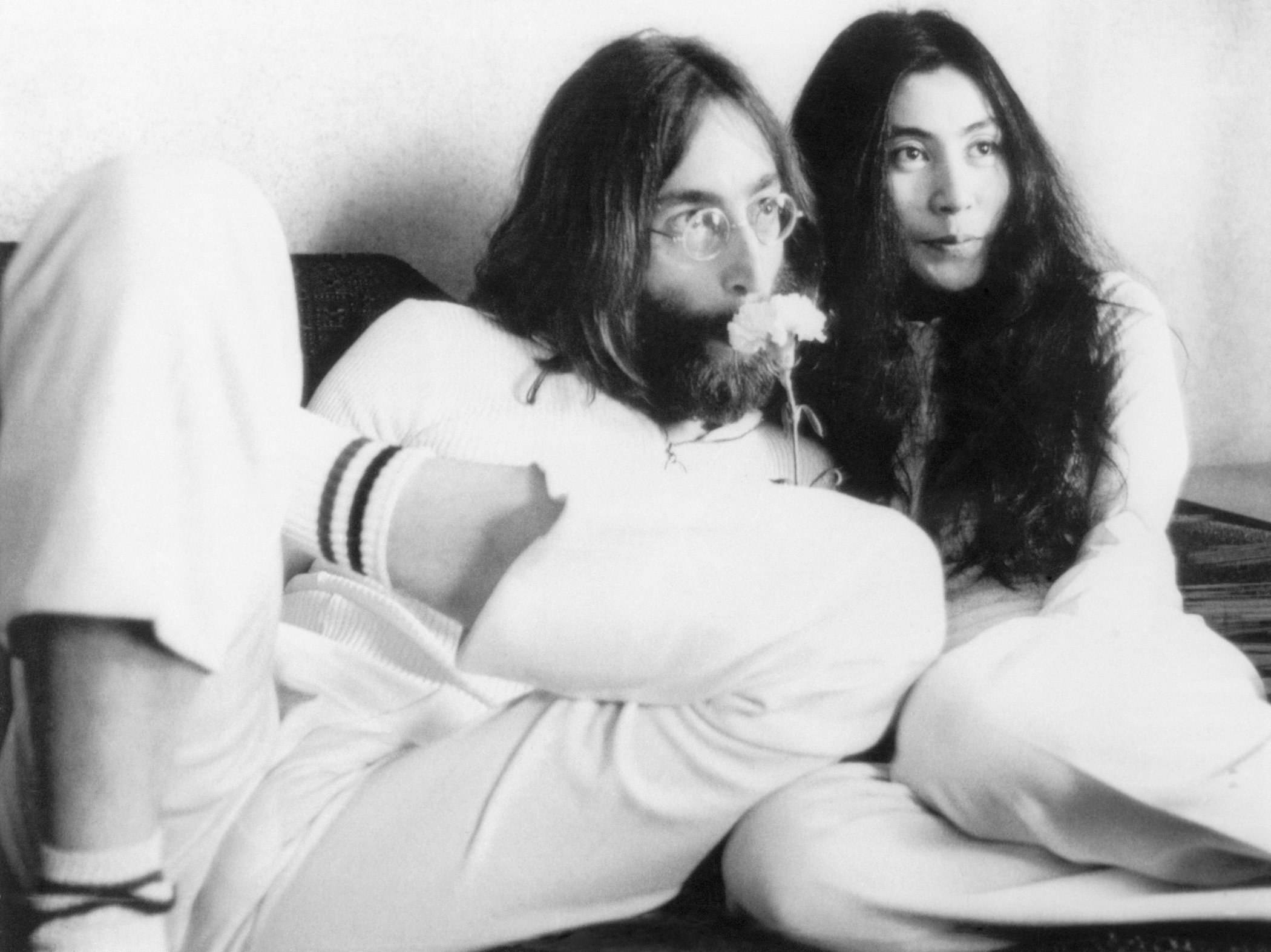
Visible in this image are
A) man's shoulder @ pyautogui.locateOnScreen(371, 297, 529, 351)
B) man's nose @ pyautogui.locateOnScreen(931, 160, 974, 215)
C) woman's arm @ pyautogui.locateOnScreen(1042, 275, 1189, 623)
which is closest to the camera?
woman's arm @ pyautogui.locateOnScreen(1042, 275, 1189, 623)

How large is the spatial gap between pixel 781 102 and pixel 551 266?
47 centimetres

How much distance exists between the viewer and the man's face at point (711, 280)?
1.24 meters

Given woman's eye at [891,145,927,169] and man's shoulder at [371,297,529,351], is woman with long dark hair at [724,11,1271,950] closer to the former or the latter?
woman's eye at [891,145,927,169]

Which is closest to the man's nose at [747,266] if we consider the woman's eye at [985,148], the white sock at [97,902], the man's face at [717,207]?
the man's face at [717,207]

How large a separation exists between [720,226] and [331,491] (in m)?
0.63

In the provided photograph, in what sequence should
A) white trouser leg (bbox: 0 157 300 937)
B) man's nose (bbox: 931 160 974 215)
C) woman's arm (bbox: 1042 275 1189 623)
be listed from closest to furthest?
1. white trouser leg (bbox: 0 157 300 937)
2. woman's arm (bbox: 1042 275 1189 623)
3. man's nose (bbox: 931 160 974 215)

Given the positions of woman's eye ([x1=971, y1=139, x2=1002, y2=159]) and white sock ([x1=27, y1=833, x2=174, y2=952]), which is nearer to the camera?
white sock ([x1=27, y1=833, x2=174, y2=952])

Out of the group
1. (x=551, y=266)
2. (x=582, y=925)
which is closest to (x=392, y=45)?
(x=551, y=266)

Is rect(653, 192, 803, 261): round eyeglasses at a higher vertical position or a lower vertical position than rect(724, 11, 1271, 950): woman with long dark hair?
higher

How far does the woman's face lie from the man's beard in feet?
0.79

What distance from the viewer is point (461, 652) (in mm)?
766

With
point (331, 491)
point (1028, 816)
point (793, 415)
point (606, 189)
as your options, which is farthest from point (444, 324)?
point (1028, 816)

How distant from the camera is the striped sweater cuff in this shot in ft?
2.53

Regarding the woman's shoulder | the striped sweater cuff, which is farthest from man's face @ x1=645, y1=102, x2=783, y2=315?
the striped sweater cuff
